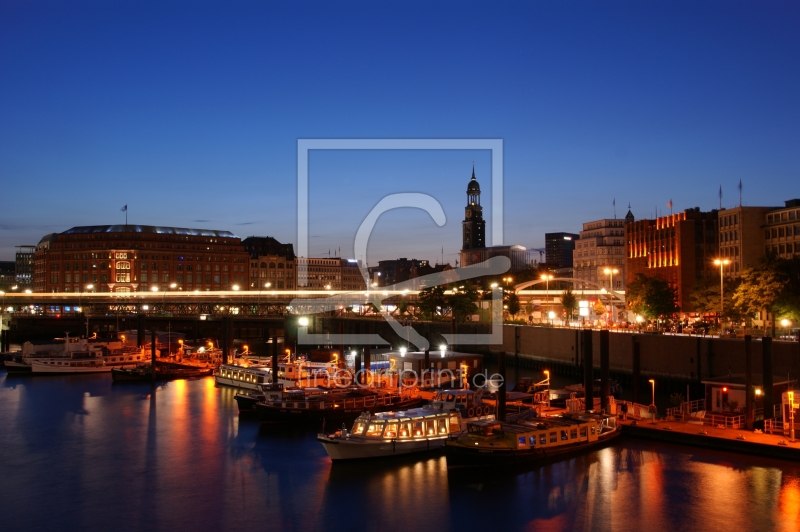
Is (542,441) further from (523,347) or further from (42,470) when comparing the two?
(523,347)

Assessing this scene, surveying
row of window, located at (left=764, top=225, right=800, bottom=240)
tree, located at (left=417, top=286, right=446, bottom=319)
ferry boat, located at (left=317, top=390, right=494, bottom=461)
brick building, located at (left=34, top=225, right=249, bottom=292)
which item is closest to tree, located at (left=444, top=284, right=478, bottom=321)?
tree, located at (left=417, top=286, right=446, bottom=319)

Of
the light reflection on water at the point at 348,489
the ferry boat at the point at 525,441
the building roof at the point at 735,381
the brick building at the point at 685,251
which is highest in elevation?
the brick building at the point at 685,251

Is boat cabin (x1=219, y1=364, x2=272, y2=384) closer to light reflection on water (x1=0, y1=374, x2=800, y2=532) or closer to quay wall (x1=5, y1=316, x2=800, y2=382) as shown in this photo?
quay wall (x1=5, y1=316, x2=800, y2=382)

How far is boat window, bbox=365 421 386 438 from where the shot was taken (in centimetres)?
3547

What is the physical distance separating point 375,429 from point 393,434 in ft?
3.00

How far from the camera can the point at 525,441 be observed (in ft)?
114

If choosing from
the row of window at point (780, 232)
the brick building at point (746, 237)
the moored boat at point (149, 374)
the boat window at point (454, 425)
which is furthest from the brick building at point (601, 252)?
the boat window at point (454, 425)

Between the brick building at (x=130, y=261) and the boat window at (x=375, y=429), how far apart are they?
130 metres

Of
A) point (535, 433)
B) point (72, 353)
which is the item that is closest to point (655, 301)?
point (535, 433)

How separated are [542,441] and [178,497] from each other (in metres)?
16.7

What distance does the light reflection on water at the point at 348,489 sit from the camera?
28.3 m

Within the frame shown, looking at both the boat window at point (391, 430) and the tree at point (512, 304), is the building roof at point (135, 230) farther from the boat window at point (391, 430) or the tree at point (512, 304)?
the boat window at point (391, 430)

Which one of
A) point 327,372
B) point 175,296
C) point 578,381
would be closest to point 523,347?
point 578,381

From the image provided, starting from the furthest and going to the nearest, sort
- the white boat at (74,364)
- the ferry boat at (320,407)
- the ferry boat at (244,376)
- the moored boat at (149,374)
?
the white boat at (74,364), the moored boat at (149,374), the ferry boat at (244,376), the ferry boat at (320,407)
